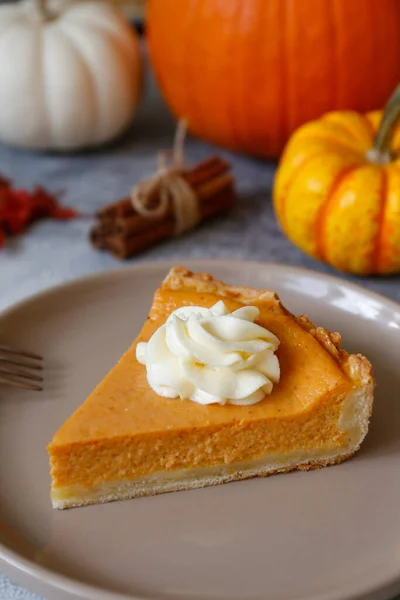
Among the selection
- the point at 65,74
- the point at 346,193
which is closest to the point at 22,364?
the point at 346,193

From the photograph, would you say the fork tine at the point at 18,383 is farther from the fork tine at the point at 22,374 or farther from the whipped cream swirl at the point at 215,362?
the whipped cream swirl at the point at 215,362

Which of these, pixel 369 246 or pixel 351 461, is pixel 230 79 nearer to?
pixel 369 246

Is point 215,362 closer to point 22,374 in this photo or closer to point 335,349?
point 335,349

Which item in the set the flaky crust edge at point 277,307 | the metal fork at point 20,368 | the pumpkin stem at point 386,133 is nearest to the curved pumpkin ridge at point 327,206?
the pumpkin stem at point 386,133

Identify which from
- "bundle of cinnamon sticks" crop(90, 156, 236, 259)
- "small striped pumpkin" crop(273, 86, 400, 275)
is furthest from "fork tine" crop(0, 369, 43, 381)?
"small striped pumpkin" crop(273, 86, 400, 275)

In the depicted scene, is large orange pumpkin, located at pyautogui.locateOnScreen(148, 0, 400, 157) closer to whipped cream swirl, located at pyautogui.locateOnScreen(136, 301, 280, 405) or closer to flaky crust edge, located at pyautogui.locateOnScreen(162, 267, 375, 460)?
flaky crust edge, located at pyautogui.locateOnScreen(162, 267, 375, 460)

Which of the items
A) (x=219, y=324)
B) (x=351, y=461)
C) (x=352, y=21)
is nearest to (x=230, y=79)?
(x=352, y=21)
